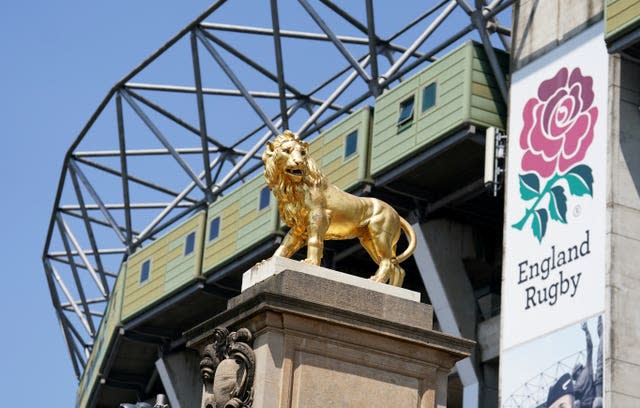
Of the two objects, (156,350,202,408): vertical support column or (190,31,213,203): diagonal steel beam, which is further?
(156,350,202,408): vertical support column

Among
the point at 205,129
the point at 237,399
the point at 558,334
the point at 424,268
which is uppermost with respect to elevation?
the point at 205,129

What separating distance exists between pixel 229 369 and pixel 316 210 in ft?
11.0

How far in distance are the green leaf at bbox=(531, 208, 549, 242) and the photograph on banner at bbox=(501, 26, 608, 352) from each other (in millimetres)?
30

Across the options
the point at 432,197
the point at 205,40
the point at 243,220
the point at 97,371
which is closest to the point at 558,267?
the point at 432,197

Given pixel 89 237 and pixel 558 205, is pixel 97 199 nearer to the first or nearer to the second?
pixel 89 237

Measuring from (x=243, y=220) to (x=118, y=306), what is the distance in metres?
12.2

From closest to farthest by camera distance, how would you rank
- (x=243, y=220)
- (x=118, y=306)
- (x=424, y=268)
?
1. (x=424, y=268)
2. (x=243, y=220)
3. (x=118, y=306)

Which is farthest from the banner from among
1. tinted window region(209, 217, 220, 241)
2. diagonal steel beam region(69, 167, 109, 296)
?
diagonal steel beam region(69, 167, 109, 296)

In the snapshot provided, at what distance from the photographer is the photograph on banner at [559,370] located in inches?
1761

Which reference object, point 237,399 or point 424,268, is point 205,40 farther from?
point 237,399

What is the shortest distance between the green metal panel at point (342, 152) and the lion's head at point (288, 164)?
32.2 metres

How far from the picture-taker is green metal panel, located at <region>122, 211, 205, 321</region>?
6888cm

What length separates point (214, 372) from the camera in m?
22.2

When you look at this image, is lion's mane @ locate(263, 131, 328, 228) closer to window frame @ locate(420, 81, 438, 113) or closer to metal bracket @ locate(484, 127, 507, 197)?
metal bracket @ locate(484, 127, 507, 197)
